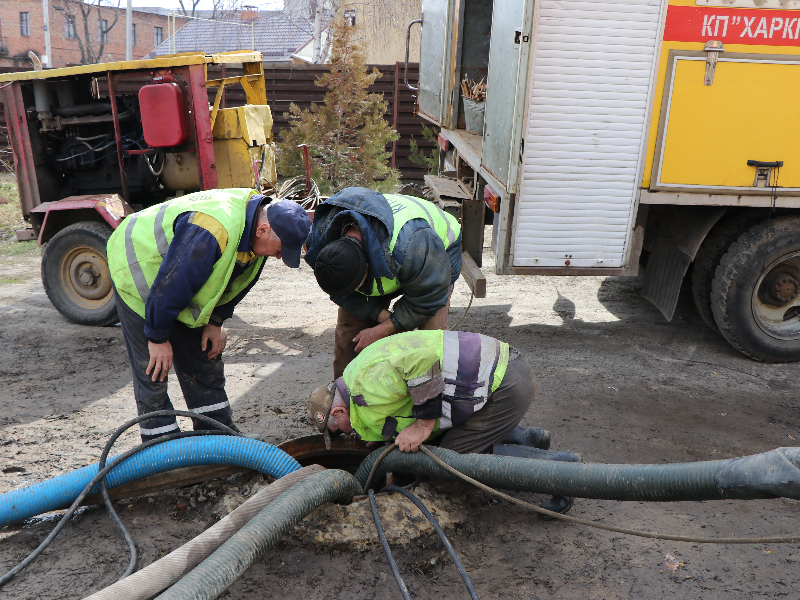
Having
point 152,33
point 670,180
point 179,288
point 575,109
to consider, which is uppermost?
point 152,33

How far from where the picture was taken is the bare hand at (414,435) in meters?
2.93

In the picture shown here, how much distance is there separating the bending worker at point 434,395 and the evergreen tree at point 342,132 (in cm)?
769

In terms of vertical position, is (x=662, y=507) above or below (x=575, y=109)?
below

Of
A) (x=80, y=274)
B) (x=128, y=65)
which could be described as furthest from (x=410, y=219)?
(x=80, y=274)

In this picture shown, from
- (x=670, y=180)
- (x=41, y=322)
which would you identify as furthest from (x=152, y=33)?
(x=670, y=180)

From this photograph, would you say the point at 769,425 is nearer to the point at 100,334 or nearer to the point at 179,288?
the point at 179,288

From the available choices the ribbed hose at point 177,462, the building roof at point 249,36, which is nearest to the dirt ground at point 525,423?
the ribbed hose at point 177,462

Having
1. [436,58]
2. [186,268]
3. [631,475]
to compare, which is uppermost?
[436,58]

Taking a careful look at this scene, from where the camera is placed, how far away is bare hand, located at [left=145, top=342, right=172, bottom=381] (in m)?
3.04

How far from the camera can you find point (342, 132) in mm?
10602

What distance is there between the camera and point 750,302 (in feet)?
16.0

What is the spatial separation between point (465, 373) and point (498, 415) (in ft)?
1.04

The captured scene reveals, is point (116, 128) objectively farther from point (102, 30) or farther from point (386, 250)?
point (102, 30)

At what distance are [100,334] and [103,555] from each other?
3.22m
